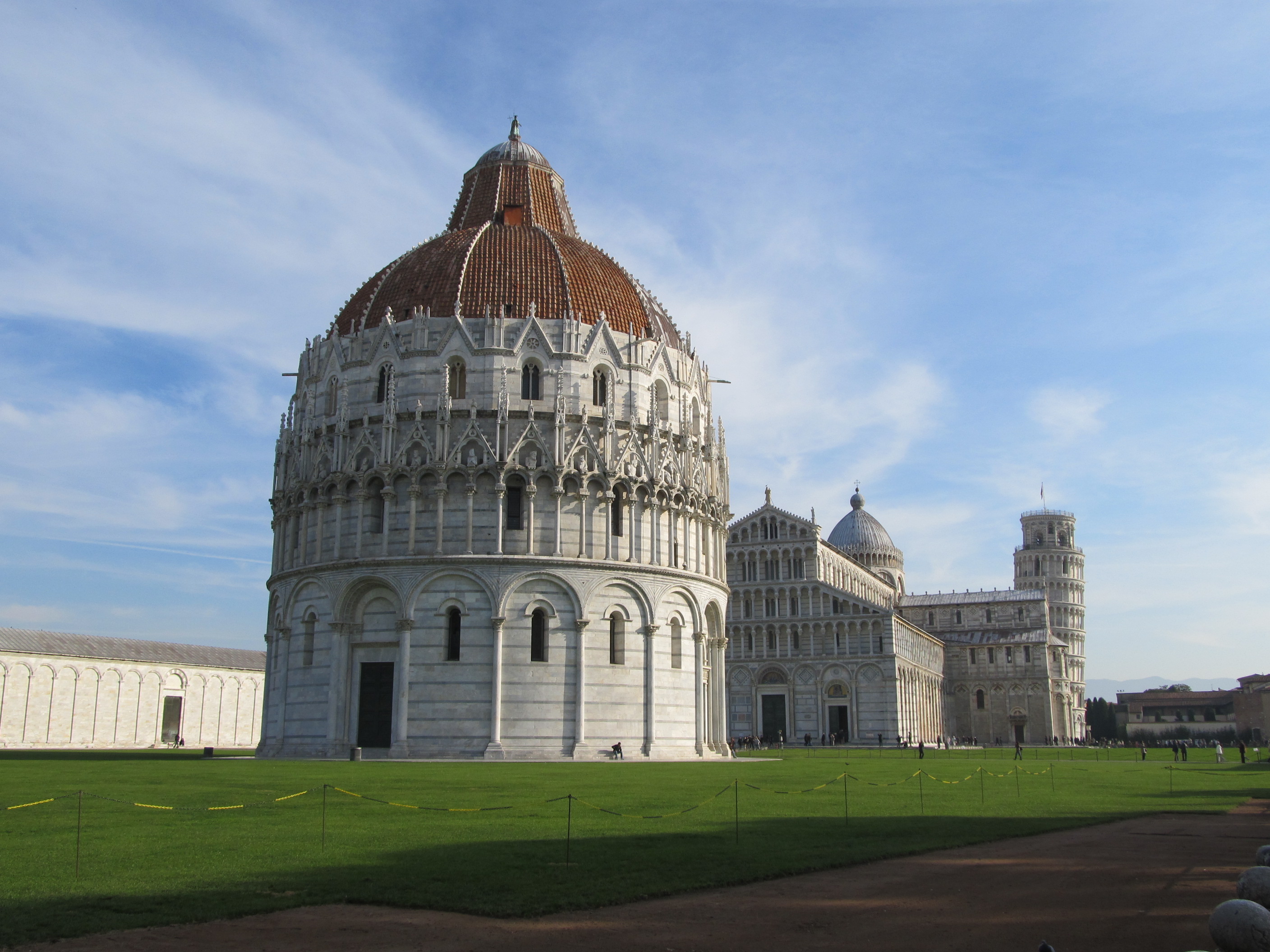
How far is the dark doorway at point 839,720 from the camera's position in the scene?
102375mm

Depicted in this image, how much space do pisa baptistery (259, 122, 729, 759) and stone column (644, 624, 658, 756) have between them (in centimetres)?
11

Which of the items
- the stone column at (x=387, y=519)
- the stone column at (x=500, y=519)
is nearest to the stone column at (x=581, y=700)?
the stone column at (x=500, y=519)

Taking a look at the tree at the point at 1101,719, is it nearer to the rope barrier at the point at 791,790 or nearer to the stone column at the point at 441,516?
the stone column at the point at 441,516

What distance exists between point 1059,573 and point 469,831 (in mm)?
154117

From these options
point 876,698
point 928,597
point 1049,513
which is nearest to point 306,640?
point 876,698

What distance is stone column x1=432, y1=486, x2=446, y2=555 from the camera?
5103 cm

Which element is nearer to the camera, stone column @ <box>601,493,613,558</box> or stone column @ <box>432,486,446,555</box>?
stone column @ <box>432,486,446,555</box>

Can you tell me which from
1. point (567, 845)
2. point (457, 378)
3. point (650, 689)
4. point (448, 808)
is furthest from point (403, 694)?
point (567, 845)

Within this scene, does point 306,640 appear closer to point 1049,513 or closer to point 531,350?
point 531,350

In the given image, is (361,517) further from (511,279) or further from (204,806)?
(204,806)

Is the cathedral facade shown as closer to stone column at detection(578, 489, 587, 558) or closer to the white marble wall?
the white marble wall

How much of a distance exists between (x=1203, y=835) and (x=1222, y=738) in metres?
129

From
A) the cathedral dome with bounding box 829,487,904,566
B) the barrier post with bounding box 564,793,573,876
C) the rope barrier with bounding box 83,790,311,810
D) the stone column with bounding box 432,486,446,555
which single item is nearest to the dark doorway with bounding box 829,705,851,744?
the cathedral dome with bounding box 829,487,904,566

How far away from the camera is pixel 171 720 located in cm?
10038
